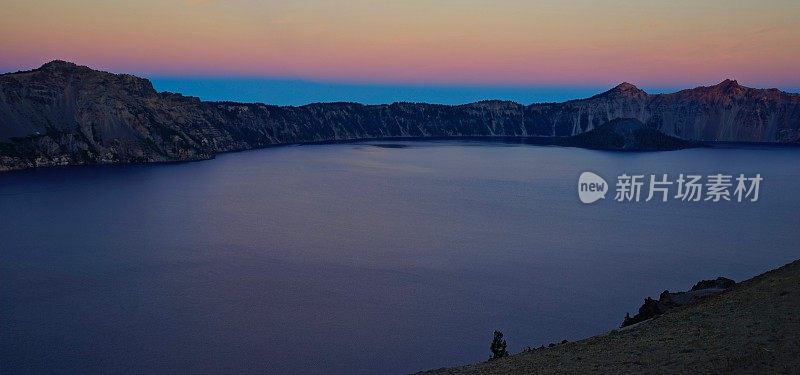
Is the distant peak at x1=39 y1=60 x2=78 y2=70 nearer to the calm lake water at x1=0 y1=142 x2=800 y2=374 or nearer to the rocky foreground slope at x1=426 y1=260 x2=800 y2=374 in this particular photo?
the calm lake water at x1=0 y1=142 x2=800 y2=374

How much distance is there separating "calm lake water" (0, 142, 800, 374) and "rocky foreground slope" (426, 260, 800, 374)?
51.9 ft

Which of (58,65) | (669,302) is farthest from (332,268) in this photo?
(58,65)

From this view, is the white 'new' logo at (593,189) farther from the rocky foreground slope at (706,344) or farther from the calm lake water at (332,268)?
the rocky foreground slope at (706,344)

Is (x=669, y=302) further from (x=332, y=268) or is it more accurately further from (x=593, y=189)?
(x=593, y=189)

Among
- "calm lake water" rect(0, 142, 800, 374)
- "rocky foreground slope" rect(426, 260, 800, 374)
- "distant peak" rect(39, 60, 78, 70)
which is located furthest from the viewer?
"distant peak" rect(39, 60, 78, 70)

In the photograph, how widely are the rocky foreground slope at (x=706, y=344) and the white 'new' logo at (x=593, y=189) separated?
3445 inches

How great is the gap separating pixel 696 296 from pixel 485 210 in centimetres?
6854

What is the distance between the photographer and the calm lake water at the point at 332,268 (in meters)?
44.6

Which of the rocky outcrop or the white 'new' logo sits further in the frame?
the white 'new' logo

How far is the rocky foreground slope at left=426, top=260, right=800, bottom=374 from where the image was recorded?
22047 mm

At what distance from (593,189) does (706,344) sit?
113 meters

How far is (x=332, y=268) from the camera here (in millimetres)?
65312

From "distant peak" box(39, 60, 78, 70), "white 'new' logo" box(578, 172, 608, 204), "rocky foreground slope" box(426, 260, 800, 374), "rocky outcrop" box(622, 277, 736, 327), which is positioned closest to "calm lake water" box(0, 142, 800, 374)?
"white 'new' logo" box(578, 172, 608, 204)

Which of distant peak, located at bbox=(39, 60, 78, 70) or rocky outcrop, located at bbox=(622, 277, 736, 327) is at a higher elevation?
distant peak, located at bbox=(39, 60, 78, 70)
